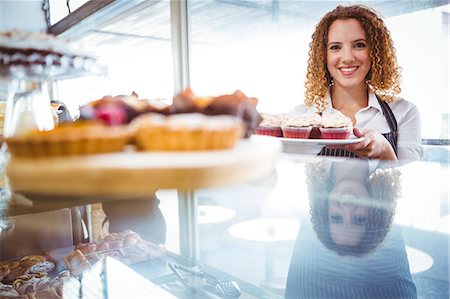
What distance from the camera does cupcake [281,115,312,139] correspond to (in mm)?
1420

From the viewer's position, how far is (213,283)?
5.41 ft

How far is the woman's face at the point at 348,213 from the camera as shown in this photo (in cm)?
181

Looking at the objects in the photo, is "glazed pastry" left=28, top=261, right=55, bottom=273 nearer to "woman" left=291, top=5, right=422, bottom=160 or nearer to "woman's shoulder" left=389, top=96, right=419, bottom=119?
"woman" left=291, top=5, right=422, bottom=160

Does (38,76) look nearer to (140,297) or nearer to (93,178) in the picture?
(93,178)

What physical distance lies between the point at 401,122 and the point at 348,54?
41 cm

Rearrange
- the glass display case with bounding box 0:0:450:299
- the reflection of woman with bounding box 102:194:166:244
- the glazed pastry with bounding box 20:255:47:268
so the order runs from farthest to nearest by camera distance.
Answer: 1. the reflection of woman with bounding box 102:194:166:244
2. the glazed pastry with bounding box 20:255:47:268
3. the glass display case with bounding box 0:0:450:299

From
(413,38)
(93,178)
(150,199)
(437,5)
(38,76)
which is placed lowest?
(150,199)

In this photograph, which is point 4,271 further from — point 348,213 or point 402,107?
point 402,107

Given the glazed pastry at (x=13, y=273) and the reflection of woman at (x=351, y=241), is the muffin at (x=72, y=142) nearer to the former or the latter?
the glazed pastry at (x=13, y=273)

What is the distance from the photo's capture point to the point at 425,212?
2.06 metres

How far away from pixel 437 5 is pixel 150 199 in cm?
170

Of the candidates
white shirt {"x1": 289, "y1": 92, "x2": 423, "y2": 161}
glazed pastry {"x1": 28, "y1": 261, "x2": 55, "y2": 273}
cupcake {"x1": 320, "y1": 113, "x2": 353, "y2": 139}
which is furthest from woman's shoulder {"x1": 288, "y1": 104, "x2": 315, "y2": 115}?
glazed pastry {"x1": 28, "y1": 261, "x2": 55, "y2": 273}

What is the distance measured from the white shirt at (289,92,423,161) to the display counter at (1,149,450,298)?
0.36 ft

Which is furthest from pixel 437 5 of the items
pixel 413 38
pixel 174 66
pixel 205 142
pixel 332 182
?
pixel 205 142
